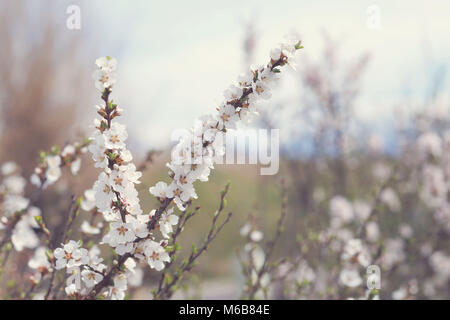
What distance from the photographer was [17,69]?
25.3ft

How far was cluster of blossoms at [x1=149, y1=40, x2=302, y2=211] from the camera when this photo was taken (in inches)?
57.1

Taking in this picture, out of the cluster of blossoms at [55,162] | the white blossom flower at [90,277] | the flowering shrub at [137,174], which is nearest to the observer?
the flowering shrub at [137,174]

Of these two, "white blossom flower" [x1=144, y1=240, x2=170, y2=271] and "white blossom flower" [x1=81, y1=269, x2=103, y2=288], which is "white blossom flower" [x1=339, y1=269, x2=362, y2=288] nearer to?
"white blossom flower" [x1=144, y1=240, x2=170, y2=271]

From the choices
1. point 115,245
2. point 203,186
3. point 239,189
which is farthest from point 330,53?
point 239,189

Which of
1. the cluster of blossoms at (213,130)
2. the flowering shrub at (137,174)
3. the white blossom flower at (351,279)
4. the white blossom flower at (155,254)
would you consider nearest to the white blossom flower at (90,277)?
the flowering shrub at (137,174)

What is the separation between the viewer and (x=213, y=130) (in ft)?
4.86

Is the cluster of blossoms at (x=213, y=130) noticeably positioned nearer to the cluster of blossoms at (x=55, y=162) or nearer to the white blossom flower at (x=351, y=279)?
the cluster of blossoms at (x=55, y=162)

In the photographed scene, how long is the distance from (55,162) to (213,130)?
1.21 metres

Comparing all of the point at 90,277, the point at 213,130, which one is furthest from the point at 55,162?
the point at 213,130

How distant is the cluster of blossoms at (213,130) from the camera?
1.45m

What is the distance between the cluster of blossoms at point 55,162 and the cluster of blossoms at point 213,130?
1.04 metres

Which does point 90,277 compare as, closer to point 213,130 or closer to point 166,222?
point 166,222
